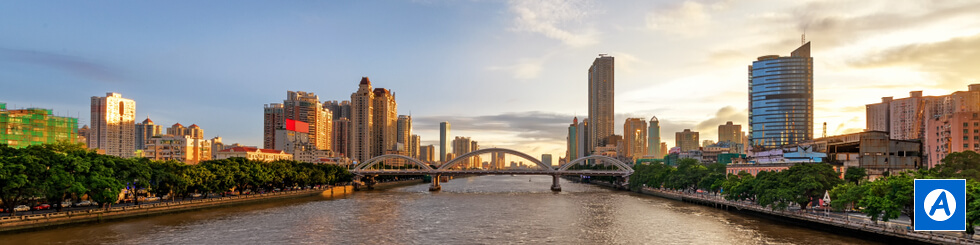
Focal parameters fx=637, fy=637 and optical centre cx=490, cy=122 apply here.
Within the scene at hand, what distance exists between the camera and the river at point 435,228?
52.6m

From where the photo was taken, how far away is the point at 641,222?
68562mm

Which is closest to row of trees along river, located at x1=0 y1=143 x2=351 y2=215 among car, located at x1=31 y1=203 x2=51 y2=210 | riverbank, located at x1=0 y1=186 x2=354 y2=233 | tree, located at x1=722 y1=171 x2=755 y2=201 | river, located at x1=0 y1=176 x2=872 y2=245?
car, located at x1=31 y1=203 x2=51 y2=210

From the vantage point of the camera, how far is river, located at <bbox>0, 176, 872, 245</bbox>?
52594mm

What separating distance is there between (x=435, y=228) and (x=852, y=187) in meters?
38.0

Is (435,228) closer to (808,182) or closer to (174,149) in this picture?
(808,182)

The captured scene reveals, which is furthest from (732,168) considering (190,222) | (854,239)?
(190,222)

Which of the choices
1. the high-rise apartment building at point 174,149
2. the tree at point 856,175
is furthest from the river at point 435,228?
the high-rise apartment building at point 174,149

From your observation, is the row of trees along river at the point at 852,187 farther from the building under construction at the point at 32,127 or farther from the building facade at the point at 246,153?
the building facade at the point at 246,153

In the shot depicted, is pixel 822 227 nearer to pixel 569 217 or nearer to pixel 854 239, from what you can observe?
pixel 854 239

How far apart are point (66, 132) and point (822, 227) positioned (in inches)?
4864

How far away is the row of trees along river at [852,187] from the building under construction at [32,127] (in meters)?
103

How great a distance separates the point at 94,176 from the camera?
6066 centimetres

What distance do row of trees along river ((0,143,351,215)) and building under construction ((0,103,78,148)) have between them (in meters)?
27.5

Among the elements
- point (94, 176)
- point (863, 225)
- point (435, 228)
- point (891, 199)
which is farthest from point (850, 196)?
point (94, 176)
